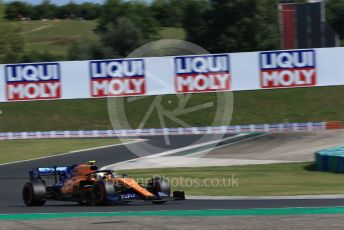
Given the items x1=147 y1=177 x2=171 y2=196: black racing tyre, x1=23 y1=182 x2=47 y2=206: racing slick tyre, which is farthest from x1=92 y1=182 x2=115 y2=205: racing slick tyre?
x1=23 y1=182 x2=47 y2=206: racing slick tyre

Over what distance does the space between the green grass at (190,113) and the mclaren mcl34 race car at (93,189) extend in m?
23.2

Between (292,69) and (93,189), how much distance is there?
1967 centimetres

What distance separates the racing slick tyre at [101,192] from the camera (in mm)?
14570

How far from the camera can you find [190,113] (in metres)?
42.8

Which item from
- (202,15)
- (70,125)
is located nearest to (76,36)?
(202,15)

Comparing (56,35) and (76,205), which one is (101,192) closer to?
(76,205)

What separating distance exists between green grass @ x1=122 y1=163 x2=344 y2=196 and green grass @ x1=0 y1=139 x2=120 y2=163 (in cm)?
738

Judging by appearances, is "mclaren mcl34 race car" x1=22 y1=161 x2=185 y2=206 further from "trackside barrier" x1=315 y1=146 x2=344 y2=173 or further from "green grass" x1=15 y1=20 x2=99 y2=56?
"green grass" x1=15 y1=20 x2=99 y2=56

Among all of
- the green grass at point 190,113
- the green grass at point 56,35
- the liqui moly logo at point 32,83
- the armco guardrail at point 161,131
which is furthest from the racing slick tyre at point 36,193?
the green grass at point 56,35

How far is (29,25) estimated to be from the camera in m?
114

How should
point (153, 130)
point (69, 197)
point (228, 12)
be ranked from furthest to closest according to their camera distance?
point (228, 12) → point (153, 130) → point (69, 197)

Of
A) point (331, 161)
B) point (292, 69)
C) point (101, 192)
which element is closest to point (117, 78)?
point (292, 69)

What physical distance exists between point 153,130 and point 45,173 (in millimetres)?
22075

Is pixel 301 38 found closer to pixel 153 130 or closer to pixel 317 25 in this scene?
pixel 317 25
